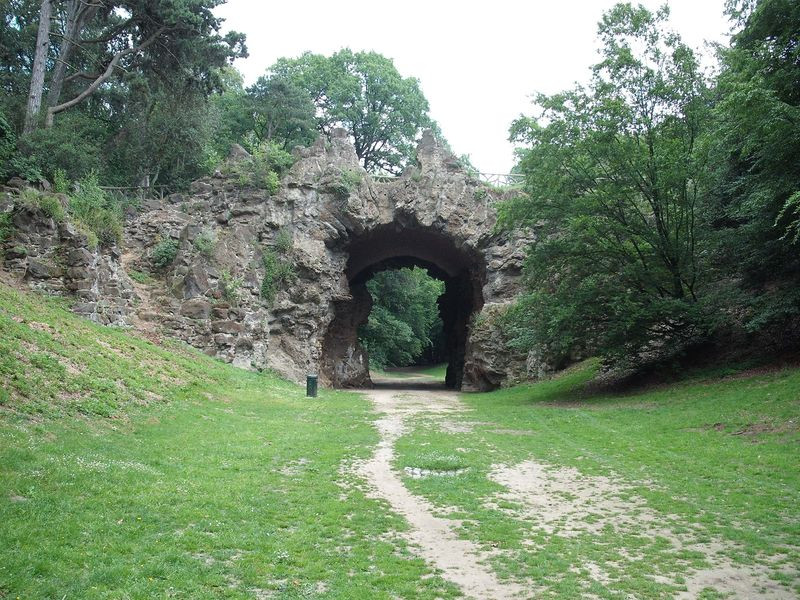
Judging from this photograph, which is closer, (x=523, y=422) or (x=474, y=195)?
(x=523, y=422)

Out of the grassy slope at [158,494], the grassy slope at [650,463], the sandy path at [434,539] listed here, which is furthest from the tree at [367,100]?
the sandy path at [434,539]

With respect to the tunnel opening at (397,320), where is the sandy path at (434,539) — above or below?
below

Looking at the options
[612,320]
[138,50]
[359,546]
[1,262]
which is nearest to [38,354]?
[1,262]

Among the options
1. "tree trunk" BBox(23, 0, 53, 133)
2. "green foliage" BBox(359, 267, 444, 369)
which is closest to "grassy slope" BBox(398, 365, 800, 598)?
"tree trunk" BBox(23, 0, 53, 133)

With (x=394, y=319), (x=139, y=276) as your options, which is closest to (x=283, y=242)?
(x=139, y=276)

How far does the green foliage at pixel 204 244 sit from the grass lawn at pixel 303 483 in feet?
29.1

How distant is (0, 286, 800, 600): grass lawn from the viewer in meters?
5.65

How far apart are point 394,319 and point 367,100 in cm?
1961

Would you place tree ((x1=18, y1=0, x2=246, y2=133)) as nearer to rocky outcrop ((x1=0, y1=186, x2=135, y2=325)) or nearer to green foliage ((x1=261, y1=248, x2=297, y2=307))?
rocky outcrop ((x1=0, y1=186, x2=135, y2=325))

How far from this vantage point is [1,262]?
18188mm

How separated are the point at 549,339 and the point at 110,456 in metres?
16.0

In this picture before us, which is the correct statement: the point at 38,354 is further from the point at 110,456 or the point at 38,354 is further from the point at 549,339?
the point at 549,339

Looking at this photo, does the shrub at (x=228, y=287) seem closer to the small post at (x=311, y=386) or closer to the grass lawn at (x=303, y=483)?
the small post at (x=311, y=386)

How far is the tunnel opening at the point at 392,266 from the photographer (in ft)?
111
